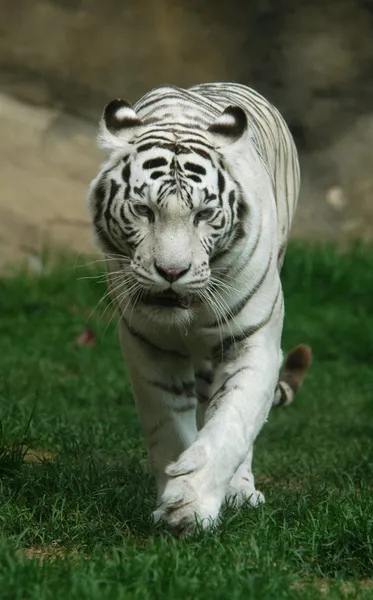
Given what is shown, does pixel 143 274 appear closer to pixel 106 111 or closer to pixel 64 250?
pixel 106 111

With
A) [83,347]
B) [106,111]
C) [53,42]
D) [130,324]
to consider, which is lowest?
[83,347]

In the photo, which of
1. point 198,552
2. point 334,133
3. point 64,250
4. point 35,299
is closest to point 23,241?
point 64,250

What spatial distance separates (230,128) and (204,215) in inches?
15.1

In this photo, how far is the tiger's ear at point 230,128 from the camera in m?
3.96

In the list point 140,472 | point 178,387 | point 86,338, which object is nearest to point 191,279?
point 178,387

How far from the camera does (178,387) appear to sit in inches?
167

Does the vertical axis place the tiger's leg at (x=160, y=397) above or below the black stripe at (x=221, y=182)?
below

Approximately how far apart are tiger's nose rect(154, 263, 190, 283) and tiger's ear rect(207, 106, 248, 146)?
0.58m

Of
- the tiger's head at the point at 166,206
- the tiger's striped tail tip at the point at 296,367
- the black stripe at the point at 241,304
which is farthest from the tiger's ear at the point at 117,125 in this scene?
the tiger's striped tail tip at the point at 296,367

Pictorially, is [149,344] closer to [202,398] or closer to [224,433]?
[224,433]

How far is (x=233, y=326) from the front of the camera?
3.97 meters

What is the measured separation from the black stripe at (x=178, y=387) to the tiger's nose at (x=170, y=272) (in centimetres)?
66

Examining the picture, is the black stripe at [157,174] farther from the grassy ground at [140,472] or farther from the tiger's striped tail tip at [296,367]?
the tiger's striped tail tip at [296,367]

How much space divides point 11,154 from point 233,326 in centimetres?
637
